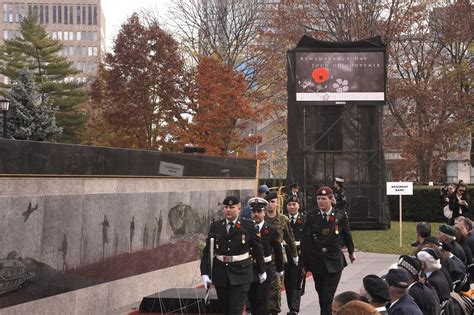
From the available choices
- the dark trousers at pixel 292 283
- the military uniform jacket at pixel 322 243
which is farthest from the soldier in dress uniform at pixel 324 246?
the dark trousers at pixel 292 283

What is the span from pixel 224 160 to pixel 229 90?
21.7 meters

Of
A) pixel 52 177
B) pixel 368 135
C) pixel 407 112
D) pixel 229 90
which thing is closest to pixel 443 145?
pixel 407 112

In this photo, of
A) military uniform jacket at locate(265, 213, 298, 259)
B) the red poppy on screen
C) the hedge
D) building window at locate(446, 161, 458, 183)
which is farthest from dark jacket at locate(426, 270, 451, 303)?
building window at locate(446, 161, 458, 183)

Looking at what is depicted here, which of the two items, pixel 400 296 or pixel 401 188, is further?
pixel 401 188

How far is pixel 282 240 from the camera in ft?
36.0

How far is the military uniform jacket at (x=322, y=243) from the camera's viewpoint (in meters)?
10.4

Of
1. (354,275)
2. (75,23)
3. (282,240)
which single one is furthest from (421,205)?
(75,23)

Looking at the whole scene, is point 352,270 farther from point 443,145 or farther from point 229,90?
point 443,145

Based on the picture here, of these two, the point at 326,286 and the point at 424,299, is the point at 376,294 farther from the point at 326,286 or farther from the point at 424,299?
the point at 326,286

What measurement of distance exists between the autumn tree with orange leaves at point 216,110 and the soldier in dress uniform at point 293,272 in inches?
990

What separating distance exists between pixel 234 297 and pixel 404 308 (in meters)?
4.01

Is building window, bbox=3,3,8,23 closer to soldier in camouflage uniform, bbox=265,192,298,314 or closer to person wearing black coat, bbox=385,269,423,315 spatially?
soldier in camouflage uniform, bbox=265,192,298,314

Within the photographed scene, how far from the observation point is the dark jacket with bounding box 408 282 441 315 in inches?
248

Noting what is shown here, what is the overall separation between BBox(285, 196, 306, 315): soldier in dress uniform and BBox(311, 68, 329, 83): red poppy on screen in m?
14.7
